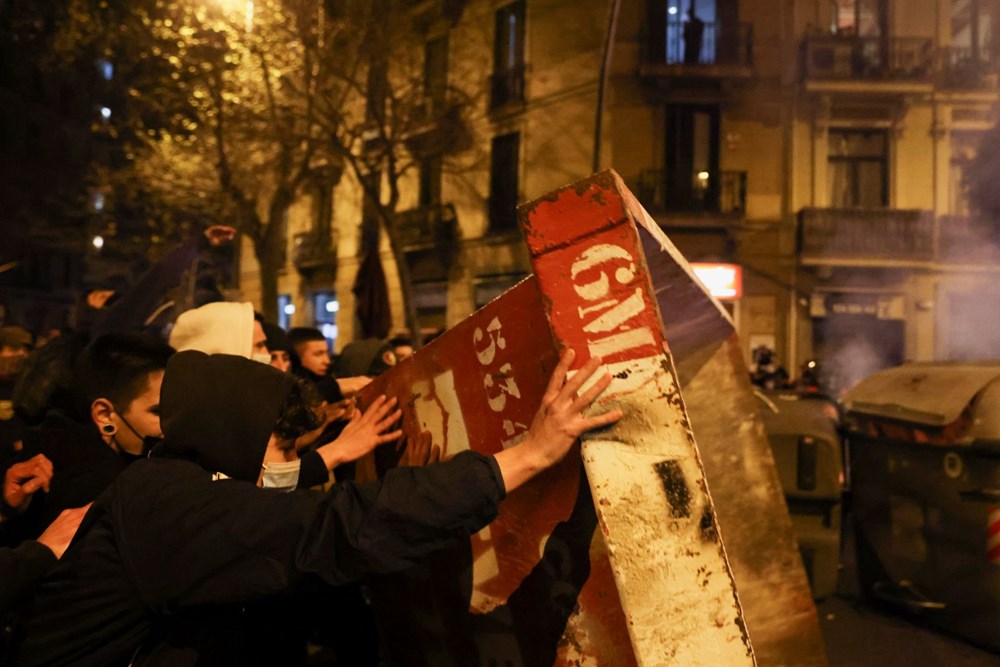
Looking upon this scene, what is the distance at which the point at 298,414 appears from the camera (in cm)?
219

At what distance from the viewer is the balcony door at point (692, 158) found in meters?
19.3

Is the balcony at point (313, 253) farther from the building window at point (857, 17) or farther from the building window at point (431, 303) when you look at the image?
the building window at point (857, 17)

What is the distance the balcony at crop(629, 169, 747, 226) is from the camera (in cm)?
1905

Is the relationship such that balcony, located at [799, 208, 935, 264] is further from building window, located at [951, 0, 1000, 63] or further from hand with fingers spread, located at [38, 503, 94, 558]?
hand with fingers spread, located at [38, 503, 94, 558]

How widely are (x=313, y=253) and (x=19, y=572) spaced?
2665 cm

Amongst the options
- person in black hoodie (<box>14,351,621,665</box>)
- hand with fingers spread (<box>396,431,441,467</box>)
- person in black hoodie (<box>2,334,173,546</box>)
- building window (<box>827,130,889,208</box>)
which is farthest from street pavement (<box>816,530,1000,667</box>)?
building window (<box>827,130,889,208</box>)

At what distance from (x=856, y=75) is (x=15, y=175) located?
135 feet

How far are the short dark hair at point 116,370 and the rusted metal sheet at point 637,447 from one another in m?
1.51

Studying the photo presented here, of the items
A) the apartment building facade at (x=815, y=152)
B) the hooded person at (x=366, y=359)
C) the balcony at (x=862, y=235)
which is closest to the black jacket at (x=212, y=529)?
the hooded person at (x=366, y=359)

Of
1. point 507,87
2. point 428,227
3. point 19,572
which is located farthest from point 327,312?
point 19,572

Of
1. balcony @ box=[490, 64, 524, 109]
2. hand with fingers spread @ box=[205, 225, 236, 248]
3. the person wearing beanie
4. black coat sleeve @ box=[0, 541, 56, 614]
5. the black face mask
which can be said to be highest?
balcony @ box=[490, 64, 524, 109]

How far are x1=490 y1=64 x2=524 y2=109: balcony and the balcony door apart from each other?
3.99 meters

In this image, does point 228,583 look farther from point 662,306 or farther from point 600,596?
point 662,306

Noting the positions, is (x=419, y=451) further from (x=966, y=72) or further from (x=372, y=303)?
(x=966, y=72)
